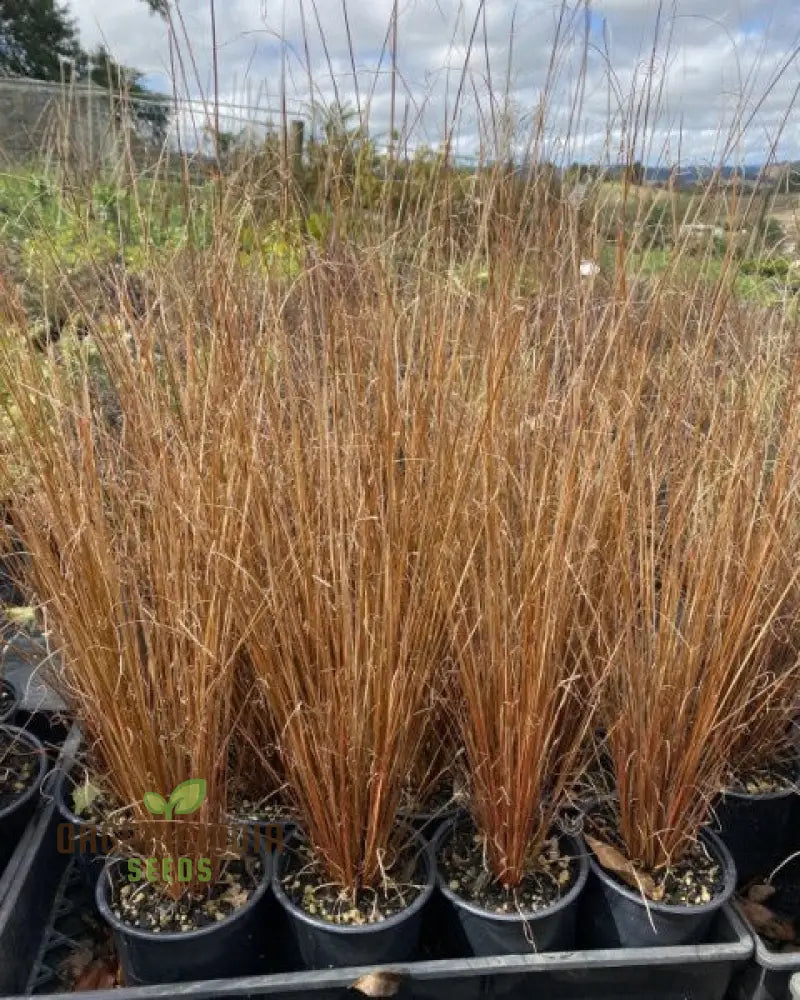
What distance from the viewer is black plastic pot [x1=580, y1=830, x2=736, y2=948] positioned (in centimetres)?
111

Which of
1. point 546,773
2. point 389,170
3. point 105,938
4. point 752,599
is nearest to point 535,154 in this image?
point 389,170

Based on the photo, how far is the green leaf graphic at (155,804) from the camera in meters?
1.07

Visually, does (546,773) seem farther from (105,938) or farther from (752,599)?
(105,938)

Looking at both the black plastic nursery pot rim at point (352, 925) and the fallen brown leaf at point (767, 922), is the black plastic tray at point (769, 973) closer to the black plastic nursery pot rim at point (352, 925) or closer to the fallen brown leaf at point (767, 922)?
the fallen brown leaf at point (767, 922)

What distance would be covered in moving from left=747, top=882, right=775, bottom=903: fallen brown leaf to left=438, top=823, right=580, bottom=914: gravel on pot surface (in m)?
0.45

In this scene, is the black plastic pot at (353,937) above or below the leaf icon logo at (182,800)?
below

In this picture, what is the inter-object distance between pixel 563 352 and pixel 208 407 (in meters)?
0.67

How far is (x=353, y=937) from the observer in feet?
3.46

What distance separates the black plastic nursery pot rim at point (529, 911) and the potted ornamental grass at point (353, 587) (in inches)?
1.6

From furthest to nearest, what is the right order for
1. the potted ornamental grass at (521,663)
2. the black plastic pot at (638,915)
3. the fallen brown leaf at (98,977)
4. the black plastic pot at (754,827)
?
the black plastic pot at (754,827)
the fallen brown leaf at (98,977)
the black plastic pot at (638,915)
the potted ornamental grass at (521,663)

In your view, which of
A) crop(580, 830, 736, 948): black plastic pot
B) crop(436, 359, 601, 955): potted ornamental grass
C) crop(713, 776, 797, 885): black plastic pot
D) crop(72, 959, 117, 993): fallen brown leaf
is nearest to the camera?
crop(436, 359, 601, 955): potted ornamental grass

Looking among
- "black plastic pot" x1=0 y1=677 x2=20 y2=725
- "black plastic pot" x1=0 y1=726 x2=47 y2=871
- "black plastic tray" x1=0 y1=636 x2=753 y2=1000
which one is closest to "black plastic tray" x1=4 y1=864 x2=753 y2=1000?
"black plastic tray" x1=0 y1=636 x2=753 y2=1000

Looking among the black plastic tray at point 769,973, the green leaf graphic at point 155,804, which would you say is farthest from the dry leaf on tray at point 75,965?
the black plastic tray at point 769,973

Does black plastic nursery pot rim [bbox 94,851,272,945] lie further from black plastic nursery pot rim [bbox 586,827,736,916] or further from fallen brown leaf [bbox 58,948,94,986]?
black plastic nursery pot rim [bbox 586,827,736,916]
